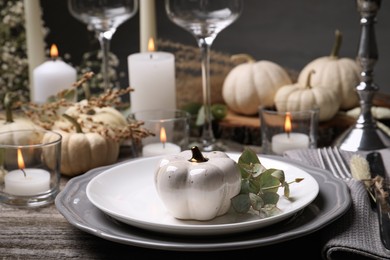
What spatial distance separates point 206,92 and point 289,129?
0.77ft

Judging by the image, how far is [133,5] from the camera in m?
1.72

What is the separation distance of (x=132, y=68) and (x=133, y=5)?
0.25m

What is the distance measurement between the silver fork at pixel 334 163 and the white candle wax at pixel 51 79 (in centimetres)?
59

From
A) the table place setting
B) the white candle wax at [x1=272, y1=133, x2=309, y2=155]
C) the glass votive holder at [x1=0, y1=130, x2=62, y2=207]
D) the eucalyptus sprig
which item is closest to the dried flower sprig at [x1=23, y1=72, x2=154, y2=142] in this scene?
the table place setting

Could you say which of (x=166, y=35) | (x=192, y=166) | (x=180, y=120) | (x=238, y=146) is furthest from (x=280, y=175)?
(x=166, y=35)

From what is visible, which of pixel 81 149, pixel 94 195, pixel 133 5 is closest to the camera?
pixel 94 195

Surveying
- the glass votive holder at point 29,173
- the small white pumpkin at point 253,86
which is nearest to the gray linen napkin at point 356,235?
the glass votive holder at point 29,173

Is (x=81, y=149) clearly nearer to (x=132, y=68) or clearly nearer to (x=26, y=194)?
(x=26, y=194)

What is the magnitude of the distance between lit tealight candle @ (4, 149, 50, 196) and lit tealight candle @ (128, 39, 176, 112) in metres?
0.42

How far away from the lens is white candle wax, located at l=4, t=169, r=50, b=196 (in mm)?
1133

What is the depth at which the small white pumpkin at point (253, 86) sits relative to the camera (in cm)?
171

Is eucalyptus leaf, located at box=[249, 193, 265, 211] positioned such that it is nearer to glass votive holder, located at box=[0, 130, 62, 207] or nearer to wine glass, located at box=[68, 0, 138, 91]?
glass votive holder, located at box=[0, 130, 62, 207]

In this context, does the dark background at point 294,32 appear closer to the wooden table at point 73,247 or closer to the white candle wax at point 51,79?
the white candle wax at point 51,79

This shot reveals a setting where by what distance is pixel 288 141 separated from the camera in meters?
1.38
